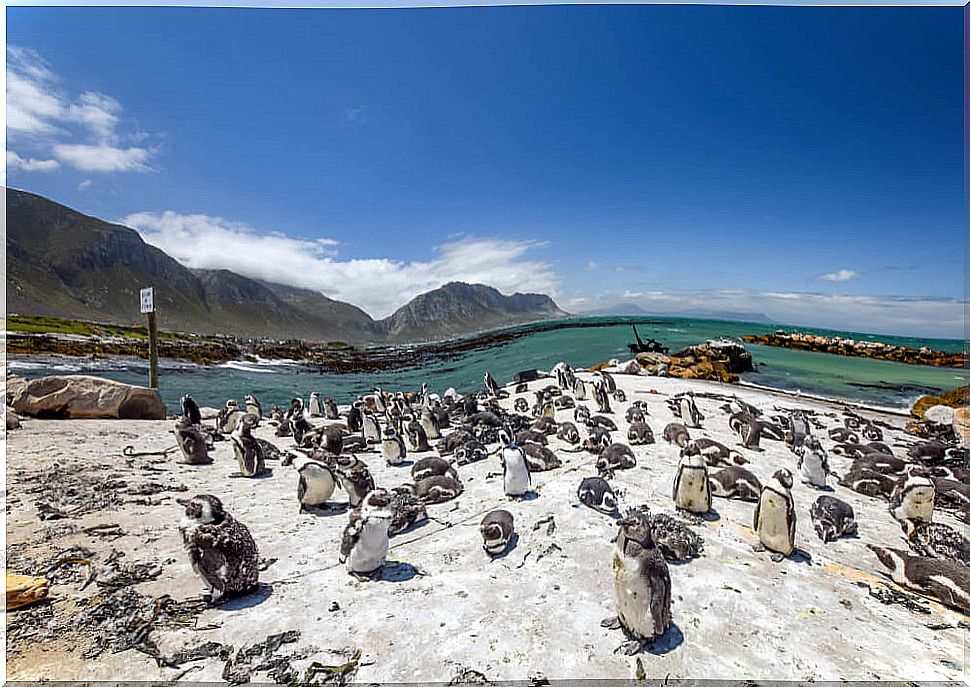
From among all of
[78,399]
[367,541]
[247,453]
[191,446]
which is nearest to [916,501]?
[367,541]

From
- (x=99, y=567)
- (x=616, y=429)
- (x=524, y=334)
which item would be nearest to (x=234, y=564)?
(x=99, y=567)

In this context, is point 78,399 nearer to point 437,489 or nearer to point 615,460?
point 437,489

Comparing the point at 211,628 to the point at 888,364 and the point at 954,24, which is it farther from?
the point at 888,364

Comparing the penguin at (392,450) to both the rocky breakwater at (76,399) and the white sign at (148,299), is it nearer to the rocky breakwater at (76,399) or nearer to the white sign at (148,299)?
the rocky breakwater at (76,399)

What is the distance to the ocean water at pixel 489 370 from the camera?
11992mm

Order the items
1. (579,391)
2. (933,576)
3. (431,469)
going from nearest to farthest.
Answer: (933,576) → (431,469) → (579,391)

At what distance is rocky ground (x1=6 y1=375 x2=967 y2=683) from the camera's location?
5.63ft

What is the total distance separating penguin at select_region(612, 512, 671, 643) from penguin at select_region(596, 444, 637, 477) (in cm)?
236

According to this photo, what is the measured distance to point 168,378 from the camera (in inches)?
557

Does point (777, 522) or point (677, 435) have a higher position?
point (777, 522)

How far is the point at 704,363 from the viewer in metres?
14.3

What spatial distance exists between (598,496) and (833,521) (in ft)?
5.84

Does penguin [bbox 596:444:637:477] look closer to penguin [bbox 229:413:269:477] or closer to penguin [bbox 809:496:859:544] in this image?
penguin [bbox 809:496:859:544]

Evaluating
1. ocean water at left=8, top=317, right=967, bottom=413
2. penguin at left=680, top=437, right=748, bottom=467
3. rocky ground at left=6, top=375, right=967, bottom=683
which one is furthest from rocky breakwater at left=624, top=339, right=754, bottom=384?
rocky ground at left=6, top=375, right=967, bottom=683
